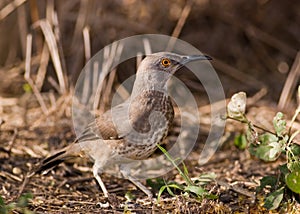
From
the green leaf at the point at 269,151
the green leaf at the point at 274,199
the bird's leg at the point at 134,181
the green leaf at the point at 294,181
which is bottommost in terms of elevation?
the bird's leg at the point at 134,181

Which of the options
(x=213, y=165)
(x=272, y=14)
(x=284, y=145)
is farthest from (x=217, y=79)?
(x=284, y=145)

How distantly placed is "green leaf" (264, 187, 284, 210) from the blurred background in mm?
3171

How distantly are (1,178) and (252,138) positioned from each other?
2223mm

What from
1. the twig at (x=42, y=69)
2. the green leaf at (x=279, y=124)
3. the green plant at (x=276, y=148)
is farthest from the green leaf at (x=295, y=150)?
the twig at (x=42, y=69)

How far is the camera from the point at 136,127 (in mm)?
4266

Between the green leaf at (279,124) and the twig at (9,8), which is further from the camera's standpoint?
the twig at (9,8)

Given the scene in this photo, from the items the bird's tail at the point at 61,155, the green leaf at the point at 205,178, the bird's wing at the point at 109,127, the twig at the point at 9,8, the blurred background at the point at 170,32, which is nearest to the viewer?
the green leaf at the point at 205,178

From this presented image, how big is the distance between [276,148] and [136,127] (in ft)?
3.70

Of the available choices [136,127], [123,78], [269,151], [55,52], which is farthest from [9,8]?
[269,151]

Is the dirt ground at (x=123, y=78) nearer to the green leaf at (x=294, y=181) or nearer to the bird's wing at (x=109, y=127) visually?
the green leaf at (x=294, y=181)

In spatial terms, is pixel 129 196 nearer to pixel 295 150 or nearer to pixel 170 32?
pixel 295 150

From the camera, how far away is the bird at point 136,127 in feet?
14.0

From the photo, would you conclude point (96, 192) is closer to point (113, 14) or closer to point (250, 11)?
point (113, 14)

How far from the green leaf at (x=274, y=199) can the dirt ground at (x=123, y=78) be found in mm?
102
